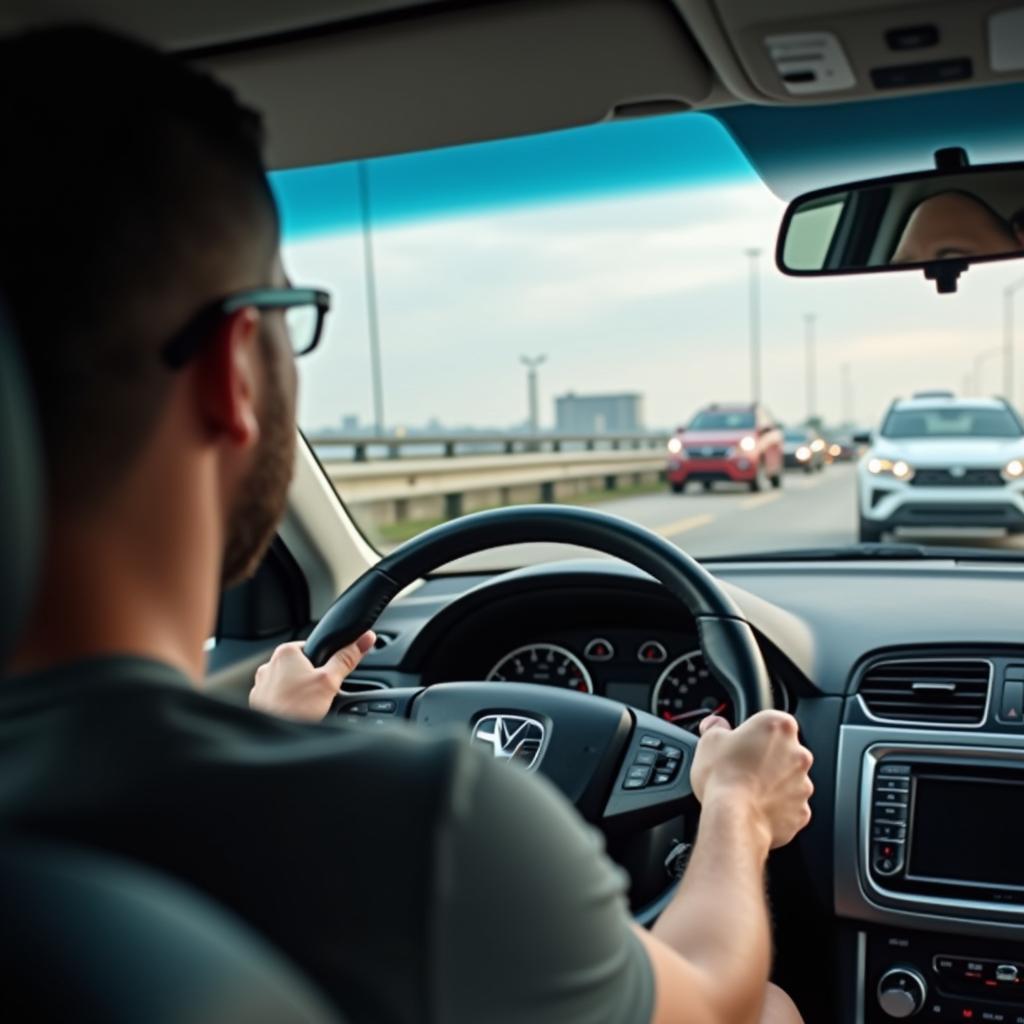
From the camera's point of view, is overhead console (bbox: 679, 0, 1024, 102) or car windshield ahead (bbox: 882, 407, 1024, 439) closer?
overhead console (bbox: 679, 0, 1024, 102)

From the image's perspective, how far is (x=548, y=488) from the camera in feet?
62.9

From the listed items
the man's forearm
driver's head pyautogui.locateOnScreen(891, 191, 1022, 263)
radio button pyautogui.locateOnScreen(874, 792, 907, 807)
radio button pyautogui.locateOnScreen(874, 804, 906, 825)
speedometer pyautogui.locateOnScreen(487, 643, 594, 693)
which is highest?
driver's head pyautogui.locateOnScreen(891, 191, 1022, 263)

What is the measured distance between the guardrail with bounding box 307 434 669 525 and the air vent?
44.4 inches

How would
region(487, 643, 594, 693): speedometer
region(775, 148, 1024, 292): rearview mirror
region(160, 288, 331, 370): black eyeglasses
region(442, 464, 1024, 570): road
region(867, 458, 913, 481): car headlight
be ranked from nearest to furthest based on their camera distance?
region(160, 288, 331, 370): black eyeglasses < region(775, 148, 1024, 292): rearview mirror < region(487, 643, 594, 693): speedometer < region(442, 464, 1024, 570): road < region(867, 458, 913, 481): car headlight

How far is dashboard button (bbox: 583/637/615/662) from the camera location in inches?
146

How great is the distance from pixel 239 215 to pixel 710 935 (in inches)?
38.6

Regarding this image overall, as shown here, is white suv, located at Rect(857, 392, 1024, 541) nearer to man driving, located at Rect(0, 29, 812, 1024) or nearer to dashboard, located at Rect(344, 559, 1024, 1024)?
dashboard, located at Rect(344, 559, 1024, 1024)

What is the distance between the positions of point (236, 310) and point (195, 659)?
0.34 meters

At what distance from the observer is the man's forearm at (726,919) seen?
153cm

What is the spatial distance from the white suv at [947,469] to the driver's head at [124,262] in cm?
1051

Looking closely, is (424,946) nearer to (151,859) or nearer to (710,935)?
(151,859)

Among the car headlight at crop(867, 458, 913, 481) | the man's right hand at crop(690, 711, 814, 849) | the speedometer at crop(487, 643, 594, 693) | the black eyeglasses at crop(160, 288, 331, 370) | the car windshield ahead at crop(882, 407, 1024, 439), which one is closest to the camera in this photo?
the black eyeglasses at crop(160, 288, 331, 370)

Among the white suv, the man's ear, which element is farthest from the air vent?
the white suv

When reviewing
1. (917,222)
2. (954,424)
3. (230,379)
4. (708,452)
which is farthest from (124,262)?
(708,452)
